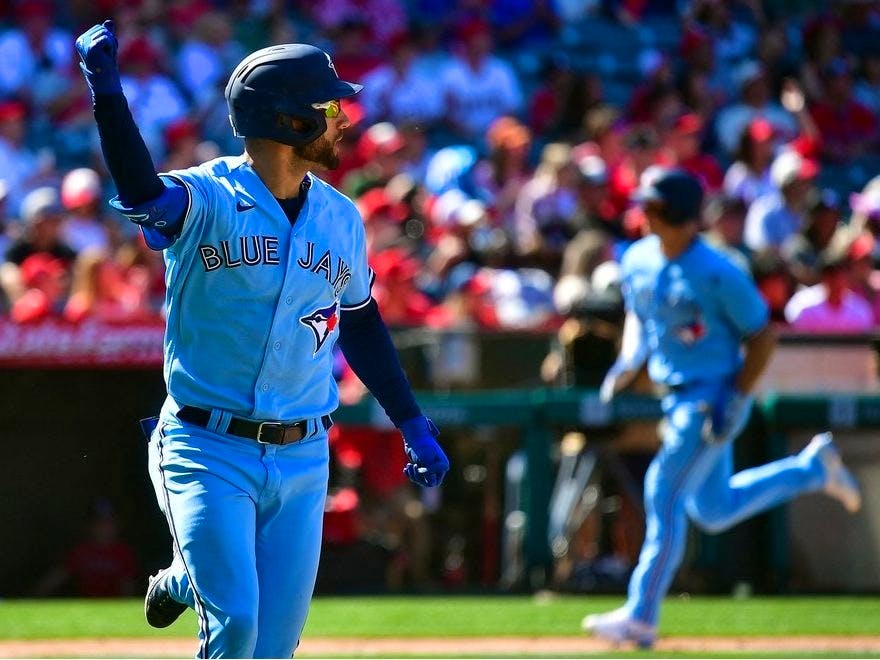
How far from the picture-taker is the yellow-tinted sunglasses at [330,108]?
13.6 feet

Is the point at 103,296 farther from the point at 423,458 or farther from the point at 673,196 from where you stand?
the point at 423,458

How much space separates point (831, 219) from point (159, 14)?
5935 mm

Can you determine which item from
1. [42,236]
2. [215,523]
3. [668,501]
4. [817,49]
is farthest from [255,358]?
[817,49]

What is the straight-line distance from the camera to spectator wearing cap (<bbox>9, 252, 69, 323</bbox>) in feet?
32.9

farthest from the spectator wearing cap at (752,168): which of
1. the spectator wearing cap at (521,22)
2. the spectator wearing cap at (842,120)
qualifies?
the spectator wearing cap at (521,22)

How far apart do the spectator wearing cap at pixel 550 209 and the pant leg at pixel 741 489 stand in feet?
14.0

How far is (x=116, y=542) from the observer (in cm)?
965

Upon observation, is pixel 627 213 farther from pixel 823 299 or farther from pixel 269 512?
pixel 269 512

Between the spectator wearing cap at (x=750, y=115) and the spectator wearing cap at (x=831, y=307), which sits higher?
the spectator wearing cap at (x=750, y=115)

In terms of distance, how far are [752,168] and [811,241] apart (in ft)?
4.02

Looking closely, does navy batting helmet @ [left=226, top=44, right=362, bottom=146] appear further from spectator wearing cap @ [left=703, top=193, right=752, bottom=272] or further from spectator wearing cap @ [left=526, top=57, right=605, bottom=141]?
spectator wearing cap @ [left=526, top=57, right=605, bottom=141]

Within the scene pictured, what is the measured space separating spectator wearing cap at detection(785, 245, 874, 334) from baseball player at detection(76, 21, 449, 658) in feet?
23.7

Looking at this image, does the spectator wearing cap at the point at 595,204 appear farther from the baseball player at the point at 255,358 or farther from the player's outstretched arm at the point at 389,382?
the baseball player at the point at 255,358

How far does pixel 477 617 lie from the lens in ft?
27.7
